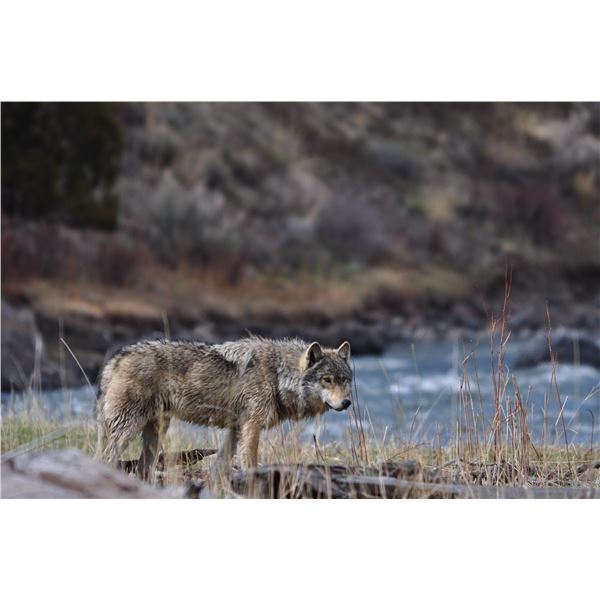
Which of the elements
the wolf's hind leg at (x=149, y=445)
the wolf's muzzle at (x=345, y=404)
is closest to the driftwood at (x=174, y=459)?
the wolf's hind leg at (x=149, y=445)

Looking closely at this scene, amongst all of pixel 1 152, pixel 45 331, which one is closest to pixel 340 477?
pixel 45 331

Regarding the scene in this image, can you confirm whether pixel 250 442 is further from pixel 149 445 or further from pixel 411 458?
pixel 411 458

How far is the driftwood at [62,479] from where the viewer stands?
7.82 meters

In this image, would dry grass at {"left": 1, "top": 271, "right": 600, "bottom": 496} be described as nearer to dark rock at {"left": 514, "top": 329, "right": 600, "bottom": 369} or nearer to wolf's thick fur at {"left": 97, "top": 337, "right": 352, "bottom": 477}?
wolf's thick fur at {"left": 97, "top": 337, "right": 352, "bottom": 477}

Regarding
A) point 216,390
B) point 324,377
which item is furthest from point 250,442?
point 324,377

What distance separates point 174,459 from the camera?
9.41 metres

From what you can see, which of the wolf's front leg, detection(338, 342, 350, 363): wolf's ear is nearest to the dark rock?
detection(338, 342, 350, 363): wolf's ear

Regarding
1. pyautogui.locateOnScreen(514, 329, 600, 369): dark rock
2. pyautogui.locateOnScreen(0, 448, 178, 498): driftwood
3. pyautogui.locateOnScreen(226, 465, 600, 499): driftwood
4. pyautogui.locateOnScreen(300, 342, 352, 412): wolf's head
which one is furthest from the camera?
pyautogui.locateOnScreen(514, 329, 600, 369): dark rock

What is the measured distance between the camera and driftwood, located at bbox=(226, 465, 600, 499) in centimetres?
798

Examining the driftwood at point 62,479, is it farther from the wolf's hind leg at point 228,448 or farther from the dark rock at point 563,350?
the dark rock at point 563,350

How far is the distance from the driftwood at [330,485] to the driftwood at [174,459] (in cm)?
131

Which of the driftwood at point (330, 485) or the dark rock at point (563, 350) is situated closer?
the driftwood at point (330, 485)

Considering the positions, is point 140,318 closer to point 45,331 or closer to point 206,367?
point 45,331

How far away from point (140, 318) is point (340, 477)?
378 inches
